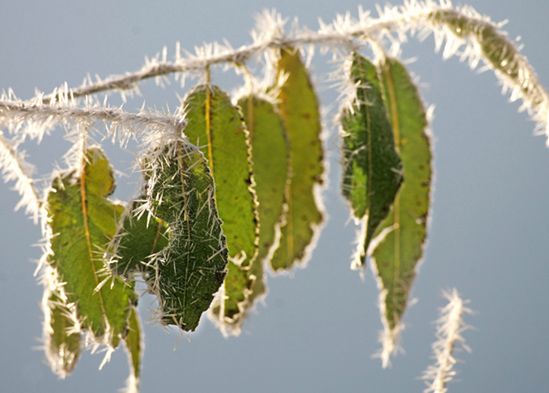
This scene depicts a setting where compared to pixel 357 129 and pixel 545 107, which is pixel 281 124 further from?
pixel 545 107

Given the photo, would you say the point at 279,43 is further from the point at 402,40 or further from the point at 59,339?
the point at 59,339

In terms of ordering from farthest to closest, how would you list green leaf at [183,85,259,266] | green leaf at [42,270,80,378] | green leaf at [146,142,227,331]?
green leaf at [42,270,80,378] < green leaf at [183,85,259,266] < green leaf at [146,142,227,331]

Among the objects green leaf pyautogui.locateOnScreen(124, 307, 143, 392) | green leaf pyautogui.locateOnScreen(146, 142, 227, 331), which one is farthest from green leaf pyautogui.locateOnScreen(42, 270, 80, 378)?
green leaf pyautogui.locateOnScreen(146, 142, 227, 331)

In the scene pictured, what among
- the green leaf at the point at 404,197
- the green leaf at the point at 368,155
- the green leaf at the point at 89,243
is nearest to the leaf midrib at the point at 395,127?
the green leaf at the point at 404,197

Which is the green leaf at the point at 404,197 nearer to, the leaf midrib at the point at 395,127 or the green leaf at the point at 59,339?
the leaf midrib at the point at 395,127

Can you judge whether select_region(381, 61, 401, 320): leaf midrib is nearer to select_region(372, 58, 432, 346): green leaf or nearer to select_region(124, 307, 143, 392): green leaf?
select_region(372, 58, 432, 346): green leaf

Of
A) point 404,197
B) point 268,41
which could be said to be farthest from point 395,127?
point 268,41

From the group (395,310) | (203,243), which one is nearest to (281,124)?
(395,310)
